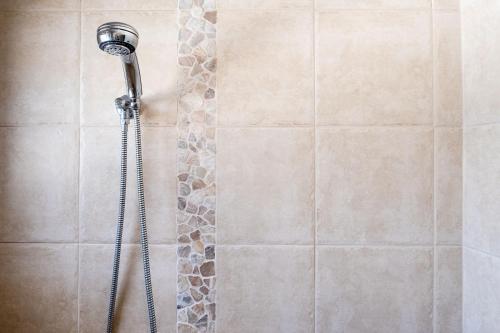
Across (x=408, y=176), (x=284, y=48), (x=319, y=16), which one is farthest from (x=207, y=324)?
(x=319, y=16)

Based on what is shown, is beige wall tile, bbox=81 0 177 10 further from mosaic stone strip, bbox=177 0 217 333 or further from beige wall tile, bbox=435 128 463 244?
beige wall tile, bbox=435 128 463 244

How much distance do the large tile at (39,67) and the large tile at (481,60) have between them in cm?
108

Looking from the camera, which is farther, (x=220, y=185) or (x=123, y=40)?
(x=220, y=185)

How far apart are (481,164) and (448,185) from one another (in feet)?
0.31

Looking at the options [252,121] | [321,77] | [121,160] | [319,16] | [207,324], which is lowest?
[207,324]

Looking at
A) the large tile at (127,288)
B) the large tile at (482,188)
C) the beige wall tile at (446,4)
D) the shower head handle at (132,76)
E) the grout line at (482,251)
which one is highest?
the beige wall tile at (446,4)

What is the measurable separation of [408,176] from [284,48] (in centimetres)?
50

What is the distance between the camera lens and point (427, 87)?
2.68ft

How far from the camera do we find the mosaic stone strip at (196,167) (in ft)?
2.68

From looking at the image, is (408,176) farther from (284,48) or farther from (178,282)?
(178,282)

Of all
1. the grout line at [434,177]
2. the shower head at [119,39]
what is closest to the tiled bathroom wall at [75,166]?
the shower head at [119,39]

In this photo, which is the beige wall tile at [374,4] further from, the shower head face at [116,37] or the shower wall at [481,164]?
the shower head face at [116,37]

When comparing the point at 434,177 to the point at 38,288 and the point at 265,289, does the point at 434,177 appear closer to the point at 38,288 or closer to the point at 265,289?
the point at 265,289

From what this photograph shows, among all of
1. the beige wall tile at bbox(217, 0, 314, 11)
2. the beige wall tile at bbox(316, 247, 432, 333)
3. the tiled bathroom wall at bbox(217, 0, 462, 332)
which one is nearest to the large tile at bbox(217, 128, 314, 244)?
the tiled bathroom wall at bbox(217, 0, 462, 332)
